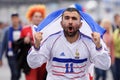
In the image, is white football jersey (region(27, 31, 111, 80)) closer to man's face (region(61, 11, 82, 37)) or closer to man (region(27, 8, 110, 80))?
man (region(27, 8, 110, 80))

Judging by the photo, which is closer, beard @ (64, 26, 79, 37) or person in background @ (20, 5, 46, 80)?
beard @ (64, 26, 79, 37)

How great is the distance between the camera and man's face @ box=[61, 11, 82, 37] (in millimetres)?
6891

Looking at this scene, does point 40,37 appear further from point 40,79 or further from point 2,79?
point 2,79

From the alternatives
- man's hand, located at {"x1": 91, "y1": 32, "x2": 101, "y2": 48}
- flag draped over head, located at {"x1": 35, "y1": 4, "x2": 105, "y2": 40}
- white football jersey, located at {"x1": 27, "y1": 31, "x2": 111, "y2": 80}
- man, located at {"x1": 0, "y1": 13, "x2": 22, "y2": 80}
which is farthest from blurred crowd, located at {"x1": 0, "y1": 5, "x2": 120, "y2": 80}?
man's hand, located at {"x1": 91, "y1": 32, "x2": 101, "y2": 48}

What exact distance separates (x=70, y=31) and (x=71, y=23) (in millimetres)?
111

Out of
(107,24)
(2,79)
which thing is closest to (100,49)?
(107,24)

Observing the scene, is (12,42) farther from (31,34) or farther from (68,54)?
(68,54)

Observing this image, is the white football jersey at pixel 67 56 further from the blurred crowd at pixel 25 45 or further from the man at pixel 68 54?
the blurred crowd at pixel 25 45

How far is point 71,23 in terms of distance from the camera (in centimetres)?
686

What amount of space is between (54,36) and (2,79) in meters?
9.13

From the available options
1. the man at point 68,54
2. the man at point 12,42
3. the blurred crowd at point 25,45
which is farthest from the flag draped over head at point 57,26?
the man at point 12,42

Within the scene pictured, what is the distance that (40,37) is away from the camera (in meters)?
6.86

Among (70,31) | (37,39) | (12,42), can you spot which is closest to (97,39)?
(70,31)

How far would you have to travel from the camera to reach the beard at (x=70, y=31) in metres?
6.91
